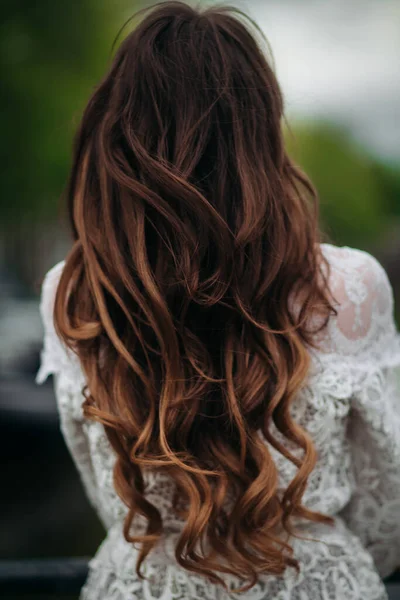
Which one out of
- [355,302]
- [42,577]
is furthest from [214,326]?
[42,577]

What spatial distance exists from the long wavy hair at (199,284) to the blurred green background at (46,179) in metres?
3.08

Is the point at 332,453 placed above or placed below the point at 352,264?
below

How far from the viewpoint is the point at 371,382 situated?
1.05 m

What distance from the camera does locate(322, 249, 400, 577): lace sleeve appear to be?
1044 millimetres

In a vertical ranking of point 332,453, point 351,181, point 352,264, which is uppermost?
point 352,264

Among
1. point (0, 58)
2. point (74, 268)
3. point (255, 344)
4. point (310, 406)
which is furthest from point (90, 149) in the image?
point (0, 58)

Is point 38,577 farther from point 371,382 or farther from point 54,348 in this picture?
point 371,382

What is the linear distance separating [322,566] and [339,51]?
11706 millimetres

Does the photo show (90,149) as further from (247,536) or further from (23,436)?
(23,436)

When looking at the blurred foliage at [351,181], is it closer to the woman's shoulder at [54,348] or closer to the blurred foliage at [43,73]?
the blurred foliage at [43,73]

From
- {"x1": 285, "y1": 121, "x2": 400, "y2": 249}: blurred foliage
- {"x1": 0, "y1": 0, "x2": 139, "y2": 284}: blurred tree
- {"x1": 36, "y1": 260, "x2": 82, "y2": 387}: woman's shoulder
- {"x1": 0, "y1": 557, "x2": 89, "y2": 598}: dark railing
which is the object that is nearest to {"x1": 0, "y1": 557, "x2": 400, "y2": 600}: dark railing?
{"x1": 0, "y1": 557, "x2": 89, "y2": 598}: dark railing

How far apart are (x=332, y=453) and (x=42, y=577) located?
2.25 feet

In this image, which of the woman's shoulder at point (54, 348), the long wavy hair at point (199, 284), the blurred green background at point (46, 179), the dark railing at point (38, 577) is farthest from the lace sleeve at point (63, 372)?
the blurred green background at point (46, 179)

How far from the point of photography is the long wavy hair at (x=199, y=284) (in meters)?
0.95
